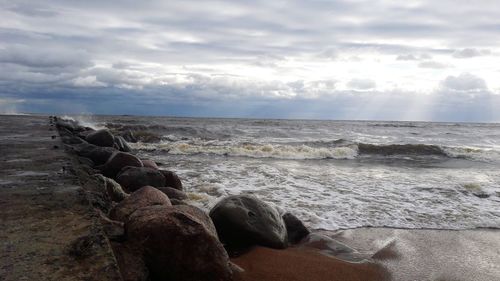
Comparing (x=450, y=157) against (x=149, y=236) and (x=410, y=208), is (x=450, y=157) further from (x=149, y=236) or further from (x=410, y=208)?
(x=149, y=236)

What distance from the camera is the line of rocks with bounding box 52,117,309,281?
10.6 feet

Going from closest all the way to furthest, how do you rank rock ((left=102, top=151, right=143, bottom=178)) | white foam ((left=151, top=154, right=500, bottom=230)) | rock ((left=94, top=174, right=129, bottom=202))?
1. rock ((left=94, top=174, right=129, bottom=202))
2. white foam ((left=151, top=154, right=500, bottom=230))
3. rock ((left=102, top=151, right=143, bottom=178))

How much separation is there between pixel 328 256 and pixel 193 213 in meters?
1.84

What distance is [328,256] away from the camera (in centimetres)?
475

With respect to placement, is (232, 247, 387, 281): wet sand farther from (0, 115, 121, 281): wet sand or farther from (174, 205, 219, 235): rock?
(0, 115, 121, 281): wet sand

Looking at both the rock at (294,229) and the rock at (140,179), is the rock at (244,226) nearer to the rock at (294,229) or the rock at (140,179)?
the rock at (294,229)

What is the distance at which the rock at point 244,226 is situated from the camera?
4770mm

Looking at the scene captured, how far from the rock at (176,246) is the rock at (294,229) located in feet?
6.68

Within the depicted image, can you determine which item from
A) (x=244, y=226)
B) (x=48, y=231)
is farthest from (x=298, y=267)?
(x=48, y=231)

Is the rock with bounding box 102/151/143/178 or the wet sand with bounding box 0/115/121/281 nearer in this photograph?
the wet sand with bounding box 0/115/121/281

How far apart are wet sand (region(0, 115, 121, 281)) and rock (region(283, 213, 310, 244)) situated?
Answer: 267cm

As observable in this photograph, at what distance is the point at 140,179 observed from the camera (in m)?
6.86

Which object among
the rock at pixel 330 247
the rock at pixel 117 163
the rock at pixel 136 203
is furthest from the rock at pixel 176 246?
the rock at pixel 117 163

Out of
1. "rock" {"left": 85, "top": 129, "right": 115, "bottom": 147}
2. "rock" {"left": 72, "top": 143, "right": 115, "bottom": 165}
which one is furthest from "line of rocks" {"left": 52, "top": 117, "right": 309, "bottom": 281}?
"rock" {"left": 85, "top": 129, "right": 115, "bottom": 147}
